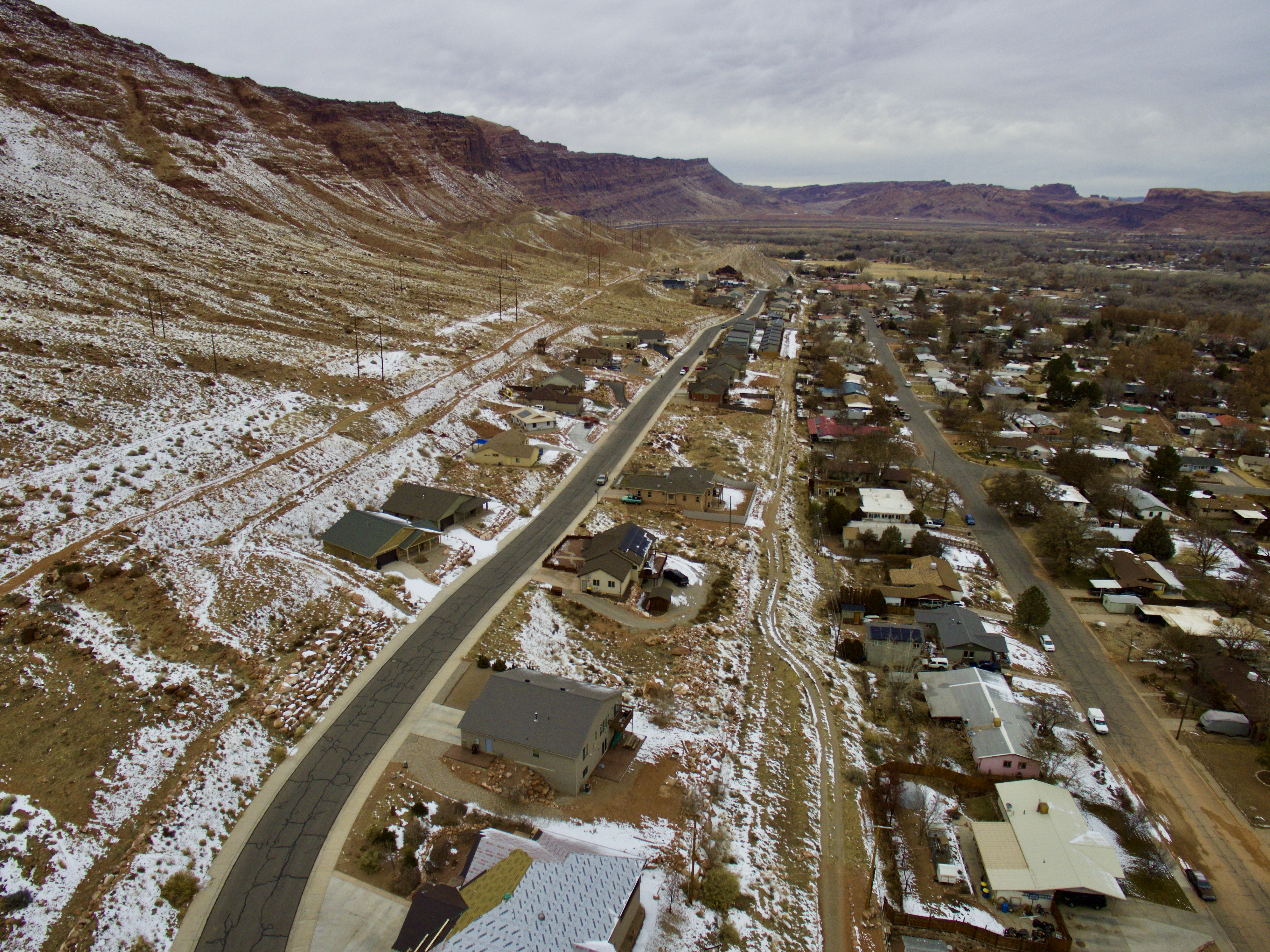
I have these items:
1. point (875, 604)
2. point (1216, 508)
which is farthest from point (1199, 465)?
point (875, 604)

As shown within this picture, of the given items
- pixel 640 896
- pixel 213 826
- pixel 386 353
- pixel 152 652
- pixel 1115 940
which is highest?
pixel 386 353

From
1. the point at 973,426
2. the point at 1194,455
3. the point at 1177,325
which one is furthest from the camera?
the point at 1177,325

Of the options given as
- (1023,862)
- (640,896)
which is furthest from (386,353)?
(1023,862)

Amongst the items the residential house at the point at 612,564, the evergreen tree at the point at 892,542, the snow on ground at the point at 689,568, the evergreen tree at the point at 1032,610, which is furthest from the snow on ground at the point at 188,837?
the evergreen tree at the point at 1032,610

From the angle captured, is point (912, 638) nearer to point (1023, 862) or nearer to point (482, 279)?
point (1023, 862)

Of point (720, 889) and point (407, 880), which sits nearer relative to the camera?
point (407, 880)

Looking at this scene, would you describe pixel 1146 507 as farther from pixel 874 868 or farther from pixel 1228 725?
pixel 874 868
